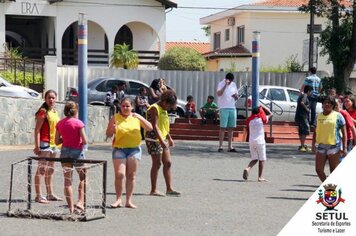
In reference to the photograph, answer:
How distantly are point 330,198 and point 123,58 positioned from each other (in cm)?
2781

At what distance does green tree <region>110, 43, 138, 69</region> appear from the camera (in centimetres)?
3978

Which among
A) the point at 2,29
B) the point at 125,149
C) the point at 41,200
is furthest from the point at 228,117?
the point at 2,29

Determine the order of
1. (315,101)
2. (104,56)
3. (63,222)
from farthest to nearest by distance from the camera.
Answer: (104,56)
(315,101)
(63,222)

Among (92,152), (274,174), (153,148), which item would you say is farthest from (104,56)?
(153,148)

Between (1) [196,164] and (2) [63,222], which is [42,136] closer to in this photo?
(2) [63,222]

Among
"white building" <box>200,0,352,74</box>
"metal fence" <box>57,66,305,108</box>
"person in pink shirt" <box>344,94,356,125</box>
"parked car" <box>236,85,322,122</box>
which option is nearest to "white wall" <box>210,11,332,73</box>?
"white building" <box>200,0,352,74</box>

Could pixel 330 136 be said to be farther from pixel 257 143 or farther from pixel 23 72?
pixel 23 72

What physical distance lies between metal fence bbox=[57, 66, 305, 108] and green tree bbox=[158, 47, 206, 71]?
494cm

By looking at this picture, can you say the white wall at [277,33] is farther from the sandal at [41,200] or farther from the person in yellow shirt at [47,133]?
the sandal at [41,200]

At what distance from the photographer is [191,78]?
34219mm

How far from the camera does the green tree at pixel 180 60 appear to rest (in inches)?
1549

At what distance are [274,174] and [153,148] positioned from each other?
445 cm

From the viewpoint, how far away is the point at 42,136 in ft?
43.1

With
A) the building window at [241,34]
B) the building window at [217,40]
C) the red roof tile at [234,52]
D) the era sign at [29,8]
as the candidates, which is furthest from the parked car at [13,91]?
the building window at [217,40]
